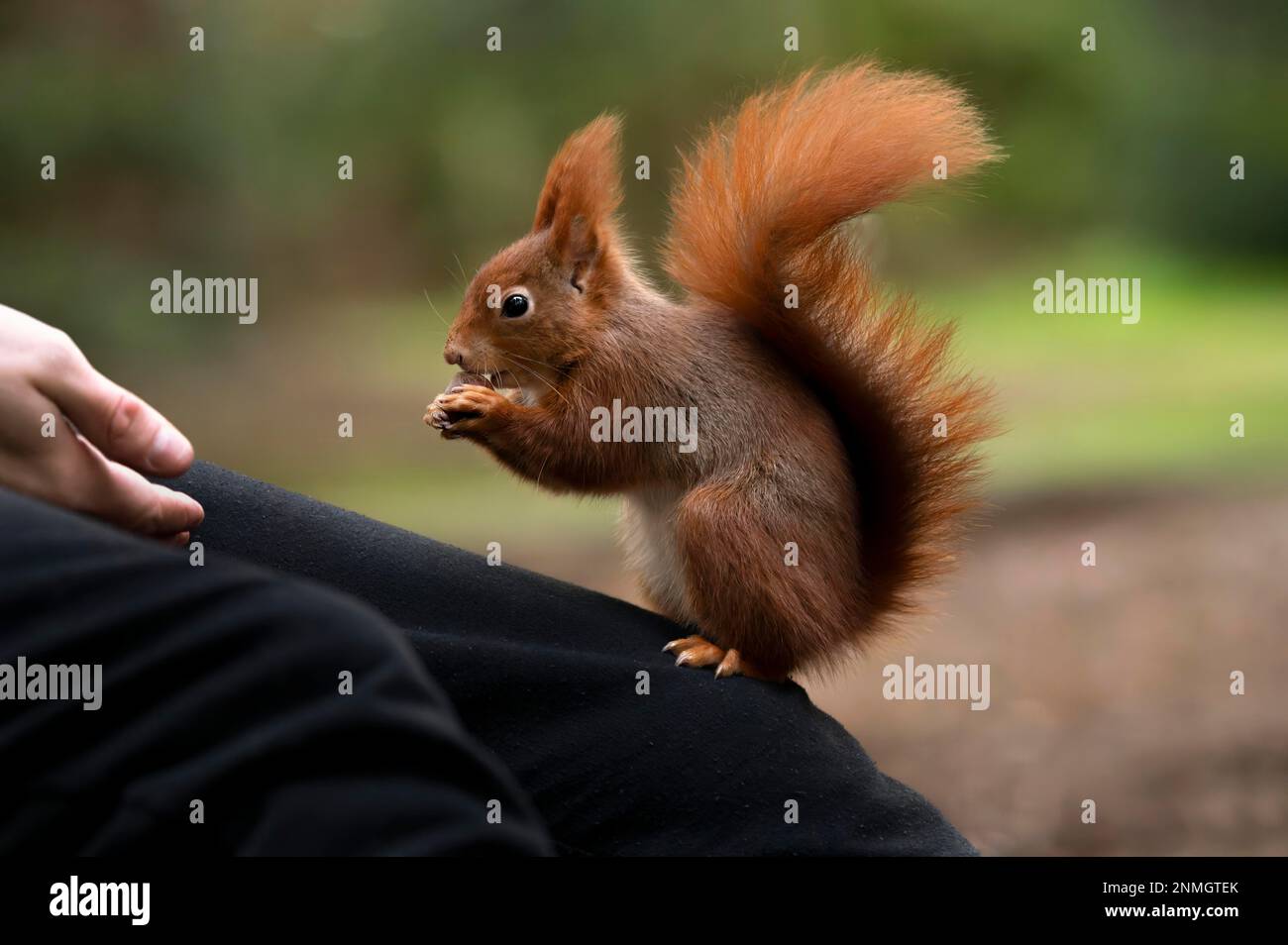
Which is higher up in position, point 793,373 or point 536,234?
point 536,234

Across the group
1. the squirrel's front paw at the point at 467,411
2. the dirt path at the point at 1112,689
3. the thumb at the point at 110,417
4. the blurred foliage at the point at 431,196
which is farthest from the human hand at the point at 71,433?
the blurred foliage at the point at 431,196

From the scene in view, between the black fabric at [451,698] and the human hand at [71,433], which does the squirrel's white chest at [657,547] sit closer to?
the black fabric at [451,698]

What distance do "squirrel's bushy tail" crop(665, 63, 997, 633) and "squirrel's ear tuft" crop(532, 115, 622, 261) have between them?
0.27 ft

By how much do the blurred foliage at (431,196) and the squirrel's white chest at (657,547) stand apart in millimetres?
1953

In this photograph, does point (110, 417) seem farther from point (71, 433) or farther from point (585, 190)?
point (585, 190)

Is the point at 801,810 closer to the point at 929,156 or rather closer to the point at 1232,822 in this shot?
the point at 929,156

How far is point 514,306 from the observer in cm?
101

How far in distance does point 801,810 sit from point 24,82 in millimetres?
3308

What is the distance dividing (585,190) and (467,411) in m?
0.23

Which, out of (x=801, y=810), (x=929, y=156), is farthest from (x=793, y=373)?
(x=801, y=810)

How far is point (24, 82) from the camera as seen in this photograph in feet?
10.6

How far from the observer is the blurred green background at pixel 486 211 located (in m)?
3.18

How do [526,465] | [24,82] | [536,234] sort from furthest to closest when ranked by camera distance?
[24,82] → [536,234] → [526,465]

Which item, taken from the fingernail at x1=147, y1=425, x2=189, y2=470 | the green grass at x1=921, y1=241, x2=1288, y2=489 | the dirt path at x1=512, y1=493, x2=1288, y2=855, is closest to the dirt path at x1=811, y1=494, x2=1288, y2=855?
the dirt path at x1=512, y1=493, x2=1288, y2=855
